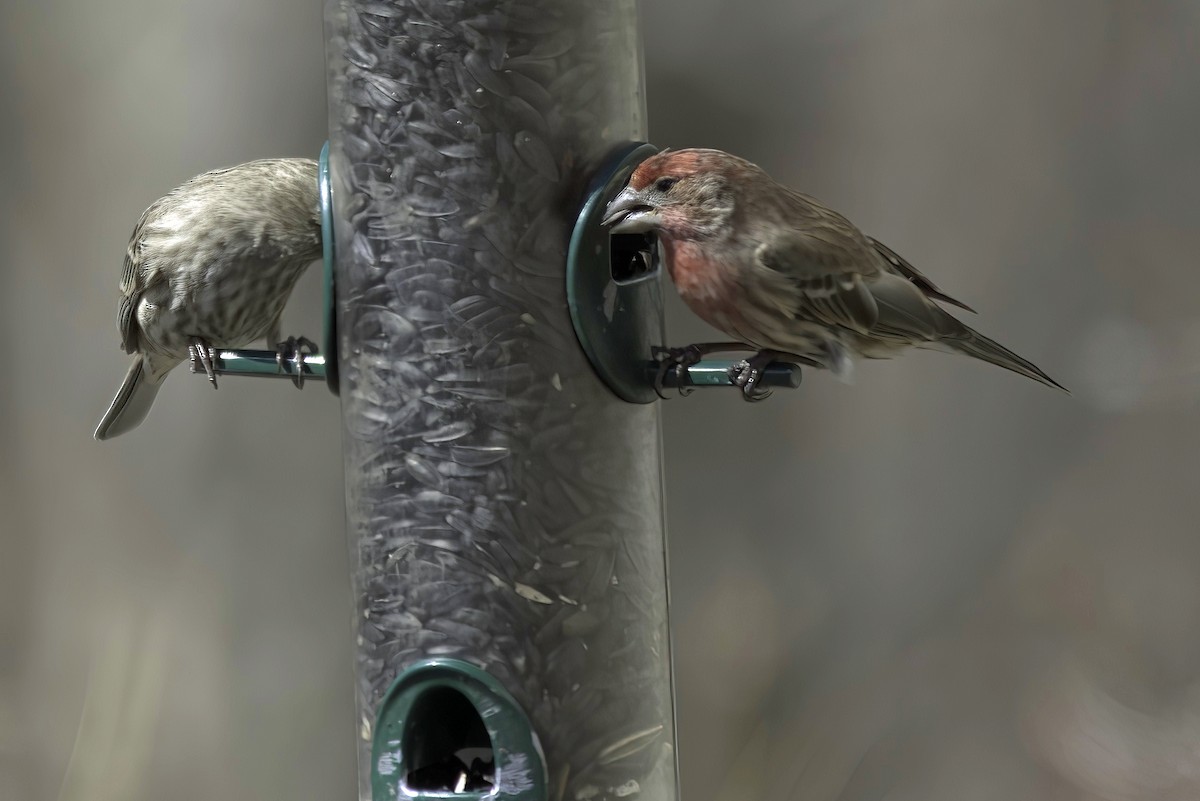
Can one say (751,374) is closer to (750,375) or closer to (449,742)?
(750,375)

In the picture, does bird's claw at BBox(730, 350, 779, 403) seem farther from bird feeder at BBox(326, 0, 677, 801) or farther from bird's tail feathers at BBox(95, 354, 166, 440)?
bird's tail feathers at BBox(95, 354, 166, 440)

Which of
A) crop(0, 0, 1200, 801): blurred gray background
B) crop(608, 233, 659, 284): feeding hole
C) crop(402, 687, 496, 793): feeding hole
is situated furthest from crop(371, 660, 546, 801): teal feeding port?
crop(0, 0, 1200, 801): blurred gray background

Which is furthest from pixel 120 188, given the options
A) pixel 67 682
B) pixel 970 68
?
pixel 970 68

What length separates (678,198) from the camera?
88.4 inches

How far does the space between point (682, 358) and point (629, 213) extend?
271 millimetres

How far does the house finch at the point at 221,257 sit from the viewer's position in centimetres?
271

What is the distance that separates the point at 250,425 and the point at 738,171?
257 centimetres

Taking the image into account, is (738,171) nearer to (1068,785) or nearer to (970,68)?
(970,68)

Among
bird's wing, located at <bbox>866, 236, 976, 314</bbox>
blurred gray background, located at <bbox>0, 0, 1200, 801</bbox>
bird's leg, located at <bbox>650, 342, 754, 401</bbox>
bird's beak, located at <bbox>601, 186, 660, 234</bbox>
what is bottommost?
blurred gray background, located at <bbox>0, 0, 1200, 801</bbox>

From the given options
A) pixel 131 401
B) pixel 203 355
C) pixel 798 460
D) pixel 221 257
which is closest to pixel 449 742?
pixel 203 355

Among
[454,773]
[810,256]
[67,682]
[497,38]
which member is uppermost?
[497,38]

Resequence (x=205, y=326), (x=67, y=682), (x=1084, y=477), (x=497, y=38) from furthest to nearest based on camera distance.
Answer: (x=67, y=682), (x=1084, y=477), (x=205, y=326), (x=497, y=38)

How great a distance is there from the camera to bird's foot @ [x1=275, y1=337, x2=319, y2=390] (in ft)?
8.12

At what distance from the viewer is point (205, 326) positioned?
2822mm
